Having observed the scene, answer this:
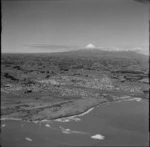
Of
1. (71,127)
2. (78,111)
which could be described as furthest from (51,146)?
(78,111)

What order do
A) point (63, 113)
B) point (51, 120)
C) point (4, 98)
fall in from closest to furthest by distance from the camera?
1. point (51, 120)
2. point (63, 113)
3. point (4, 98)

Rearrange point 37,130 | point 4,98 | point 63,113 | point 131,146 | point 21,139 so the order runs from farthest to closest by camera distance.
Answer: point 4,98
point 63,113
point 37,130
point 21,139
point 131,146

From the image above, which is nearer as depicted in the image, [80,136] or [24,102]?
[80,136]

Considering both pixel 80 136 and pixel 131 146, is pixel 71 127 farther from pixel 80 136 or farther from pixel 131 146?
pixel 131 146

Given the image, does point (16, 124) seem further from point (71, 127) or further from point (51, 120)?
point (71, 127)

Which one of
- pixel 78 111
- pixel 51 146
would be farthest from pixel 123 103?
pixel 51 146

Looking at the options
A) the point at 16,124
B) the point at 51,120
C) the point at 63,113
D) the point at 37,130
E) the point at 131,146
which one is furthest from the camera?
the point at 63,113
